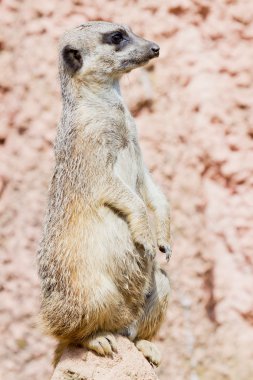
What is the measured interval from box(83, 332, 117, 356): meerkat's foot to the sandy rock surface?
0.02m

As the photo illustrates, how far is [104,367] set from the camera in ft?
13.5

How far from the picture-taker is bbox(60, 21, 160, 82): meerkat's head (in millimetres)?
4441

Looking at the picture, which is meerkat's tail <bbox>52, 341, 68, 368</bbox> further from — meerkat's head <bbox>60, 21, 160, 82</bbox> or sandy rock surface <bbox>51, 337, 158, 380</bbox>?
meerkat's head <bbox>60, 21, 160, 82</bbox>

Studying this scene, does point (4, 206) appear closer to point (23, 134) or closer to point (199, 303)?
point (23, 134)

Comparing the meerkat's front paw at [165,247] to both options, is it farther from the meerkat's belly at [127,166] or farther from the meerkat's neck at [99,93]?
the meerkat's neck at [99,93]

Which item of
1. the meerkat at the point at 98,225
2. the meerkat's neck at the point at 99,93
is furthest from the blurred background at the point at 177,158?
the meerkat's neck at the point at 99,93

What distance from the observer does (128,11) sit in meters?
6.57

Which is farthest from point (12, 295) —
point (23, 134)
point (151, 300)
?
point (151, 300)

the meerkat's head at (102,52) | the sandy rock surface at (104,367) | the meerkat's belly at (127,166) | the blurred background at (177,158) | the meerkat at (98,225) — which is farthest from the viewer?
the blurred background at (177,158)

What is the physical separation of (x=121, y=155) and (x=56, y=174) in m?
0.29

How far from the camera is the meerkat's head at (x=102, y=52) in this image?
14.6 feet

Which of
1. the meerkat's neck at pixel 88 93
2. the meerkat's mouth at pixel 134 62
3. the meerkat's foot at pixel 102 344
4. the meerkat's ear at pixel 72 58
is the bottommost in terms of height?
the meerkat's foot at pixel 102 344

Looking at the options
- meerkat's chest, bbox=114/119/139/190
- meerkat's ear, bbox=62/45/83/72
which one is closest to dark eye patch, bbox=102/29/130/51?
meerkat's ear, bbox=62/45/83/72

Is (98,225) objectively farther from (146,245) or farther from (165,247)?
(165,247)
